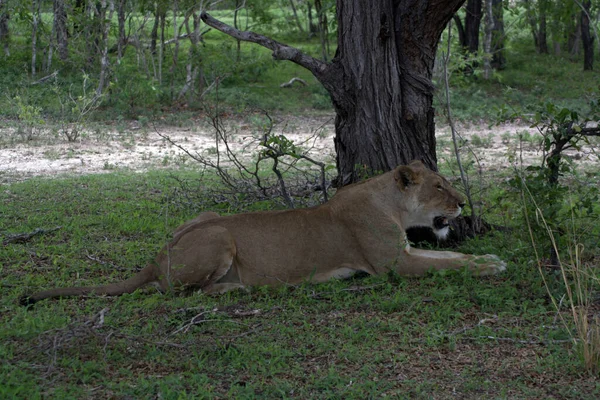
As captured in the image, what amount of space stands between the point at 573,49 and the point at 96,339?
2608 centimetres

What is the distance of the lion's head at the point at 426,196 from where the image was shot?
5773 millimetres

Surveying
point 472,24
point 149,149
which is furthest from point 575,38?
point 149,149

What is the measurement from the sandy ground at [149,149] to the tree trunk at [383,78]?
10.1 ft

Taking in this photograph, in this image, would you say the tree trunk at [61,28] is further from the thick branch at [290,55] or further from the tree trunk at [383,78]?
the tree trunk at [383,78]

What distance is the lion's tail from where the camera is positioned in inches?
199

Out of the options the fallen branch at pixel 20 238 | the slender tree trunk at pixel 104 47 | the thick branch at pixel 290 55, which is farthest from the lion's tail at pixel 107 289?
the slender tree trunk at pixel 104 47

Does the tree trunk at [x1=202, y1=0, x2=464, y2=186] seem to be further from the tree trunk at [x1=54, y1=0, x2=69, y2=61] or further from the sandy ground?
the tree trunk at [x1=54, y1=0, x2=69, y2=61]

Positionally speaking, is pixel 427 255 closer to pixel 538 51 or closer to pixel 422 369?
pixel 422 369

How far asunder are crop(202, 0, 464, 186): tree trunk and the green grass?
1.22m

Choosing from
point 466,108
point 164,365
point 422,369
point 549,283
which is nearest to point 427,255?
point 549,283

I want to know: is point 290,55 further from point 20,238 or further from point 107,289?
point 20,238

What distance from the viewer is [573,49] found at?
27219 millimetres

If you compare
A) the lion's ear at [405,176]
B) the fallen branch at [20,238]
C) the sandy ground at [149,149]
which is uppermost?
the lion's ear at [405,176]

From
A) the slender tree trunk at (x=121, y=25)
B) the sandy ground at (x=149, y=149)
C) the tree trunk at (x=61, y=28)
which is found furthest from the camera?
the tree trunk at (x=61, y=28)
